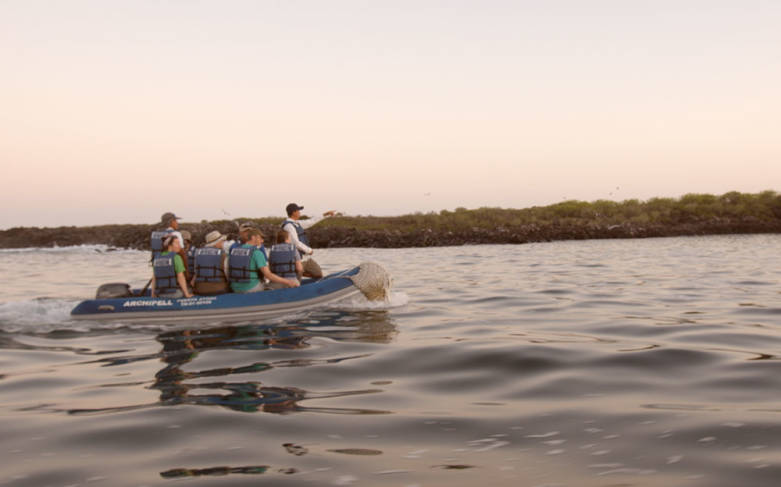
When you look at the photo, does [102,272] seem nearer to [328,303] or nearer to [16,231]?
[328,303]

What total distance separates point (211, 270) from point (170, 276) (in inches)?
31.8

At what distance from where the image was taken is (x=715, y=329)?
33.0 ft

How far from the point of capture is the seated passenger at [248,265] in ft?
40.4

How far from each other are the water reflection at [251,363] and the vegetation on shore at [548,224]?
29797 millimetres

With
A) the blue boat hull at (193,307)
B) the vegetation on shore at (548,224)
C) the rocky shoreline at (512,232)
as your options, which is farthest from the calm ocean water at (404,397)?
the rocky shoreline at (512,232)

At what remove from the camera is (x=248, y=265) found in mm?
12398

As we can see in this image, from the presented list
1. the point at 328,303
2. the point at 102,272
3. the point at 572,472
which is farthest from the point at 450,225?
the point at 572,472

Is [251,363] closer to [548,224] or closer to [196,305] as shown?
[196,305]

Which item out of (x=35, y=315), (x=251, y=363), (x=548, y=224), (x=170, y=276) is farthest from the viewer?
(x=548, y=224)

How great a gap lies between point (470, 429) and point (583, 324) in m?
6.28

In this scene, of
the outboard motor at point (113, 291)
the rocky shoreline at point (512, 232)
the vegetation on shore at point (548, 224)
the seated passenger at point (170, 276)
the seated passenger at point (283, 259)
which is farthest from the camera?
the vegetation on shore at point (548, 224)

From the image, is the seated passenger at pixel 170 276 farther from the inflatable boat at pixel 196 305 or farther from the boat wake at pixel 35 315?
the boat wake at pixel 35 315

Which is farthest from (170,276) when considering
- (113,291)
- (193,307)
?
(113,291)

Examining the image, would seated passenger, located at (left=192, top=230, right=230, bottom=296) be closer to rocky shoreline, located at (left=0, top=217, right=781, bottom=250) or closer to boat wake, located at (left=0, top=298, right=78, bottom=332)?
boat wake, located at (left=0, top=298, right=78, bottom=332)
